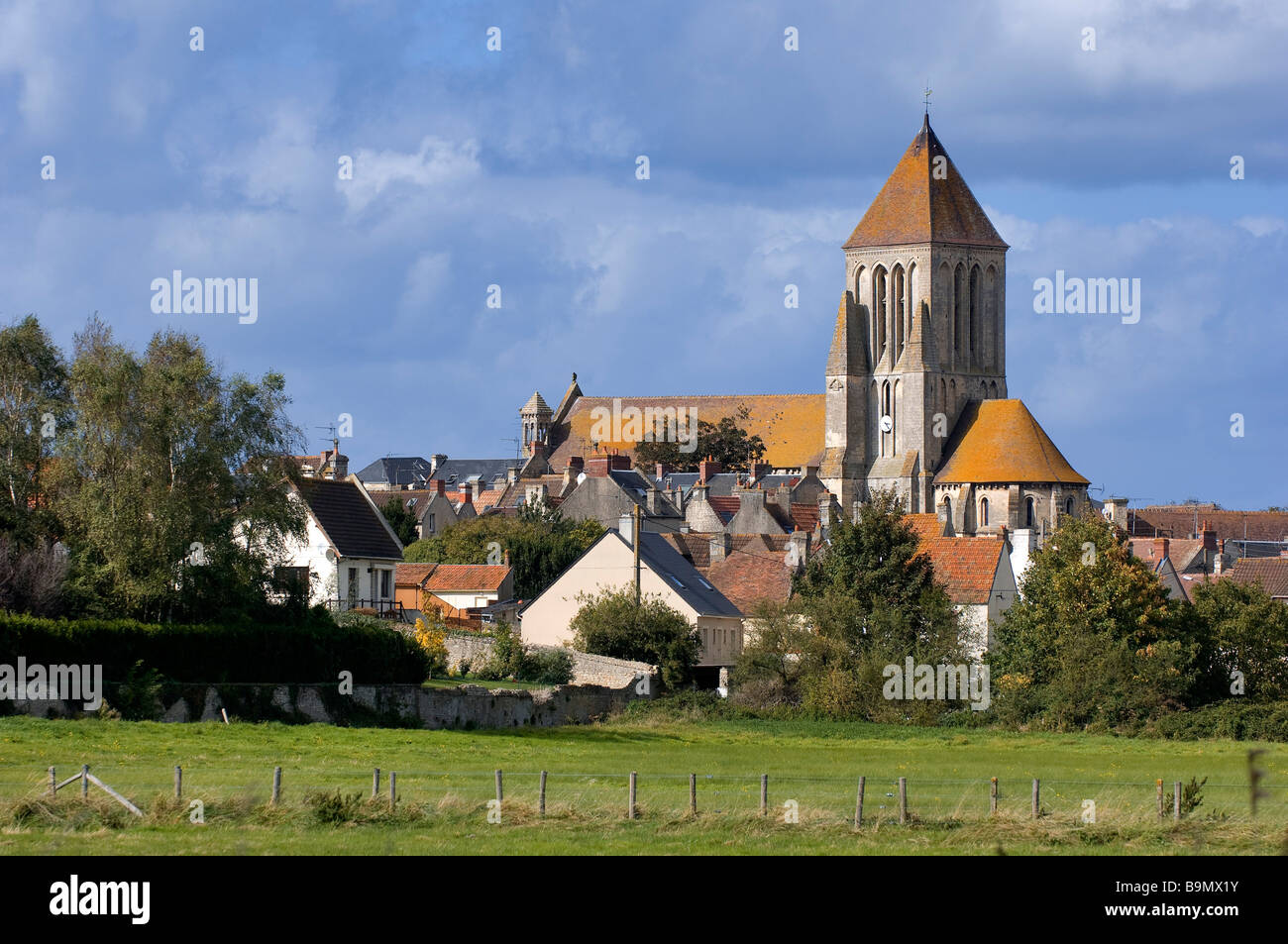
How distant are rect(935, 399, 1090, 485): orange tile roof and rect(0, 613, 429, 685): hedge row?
79.6 metres

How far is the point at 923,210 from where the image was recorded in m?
135

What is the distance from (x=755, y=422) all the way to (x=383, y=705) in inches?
4344

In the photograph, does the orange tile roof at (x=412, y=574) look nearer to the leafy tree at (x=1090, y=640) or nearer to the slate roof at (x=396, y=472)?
the leafy tree at (x=1090, y=640)

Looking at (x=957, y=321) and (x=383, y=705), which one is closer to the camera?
(x=383, y=705)

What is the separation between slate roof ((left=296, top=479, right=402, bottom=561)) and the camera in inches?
2127

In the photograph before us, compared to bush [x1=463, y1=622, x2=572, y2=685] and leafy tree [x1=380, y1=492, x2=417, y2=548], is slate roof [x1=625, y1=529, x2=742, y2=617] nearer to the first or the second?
bush [x1=463, y1=622, x2=572, y2=685]

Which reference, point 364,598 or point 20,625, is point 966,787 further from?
point 364,598

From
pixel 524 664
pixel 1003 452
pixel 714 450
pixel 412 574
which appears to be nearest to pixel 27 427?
pixel 524 664

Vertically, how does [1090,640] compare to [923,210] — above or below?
below

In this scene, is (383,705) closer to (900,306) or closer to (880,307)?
(900,306)

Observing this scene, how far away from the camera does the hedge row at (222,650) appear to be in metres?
35.9

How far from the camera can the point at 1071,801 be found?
27.2 metres
